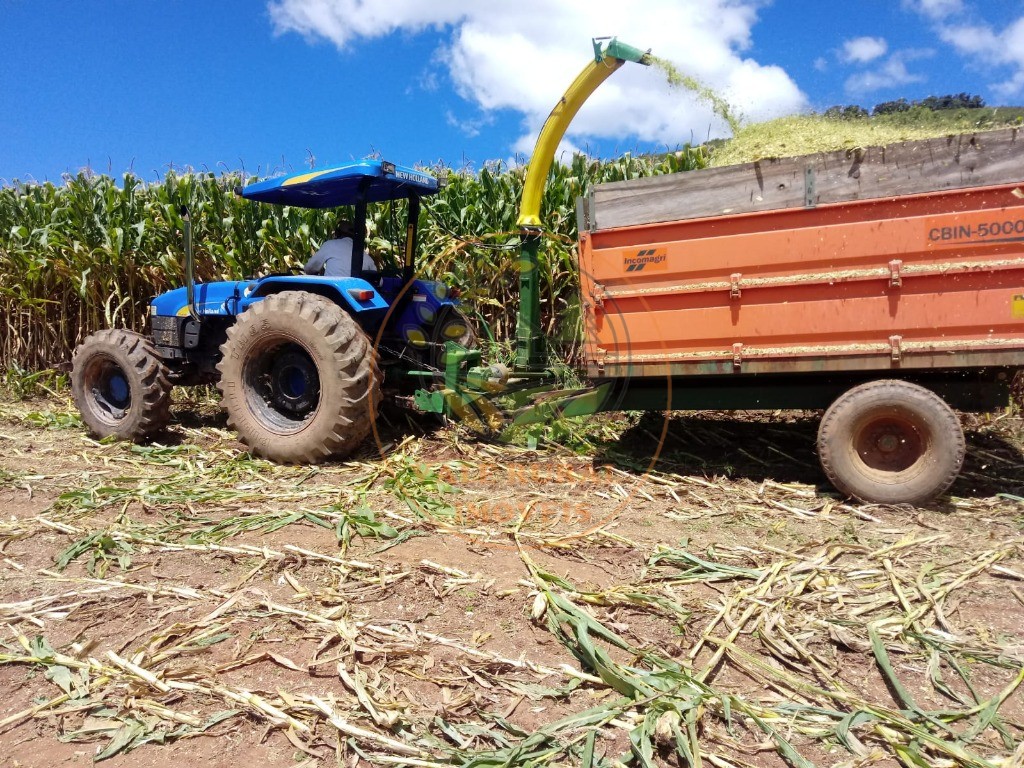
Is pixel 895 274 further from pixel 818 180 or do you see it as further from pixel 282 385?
pixel 282 385

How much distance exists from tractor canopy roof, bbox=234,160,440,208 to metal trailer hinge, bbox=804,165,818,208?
263cm

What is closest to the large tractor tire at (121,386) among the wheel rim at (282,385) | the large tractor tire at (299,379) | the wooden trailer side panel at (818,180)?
the large tractor tire at (299,379)

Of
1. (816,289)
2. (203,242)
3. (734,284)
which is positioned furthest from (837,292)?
(203,242)

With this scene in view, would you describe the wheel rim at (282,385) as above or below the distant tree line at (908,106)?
below

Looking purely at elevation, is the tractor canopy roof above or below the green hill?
below

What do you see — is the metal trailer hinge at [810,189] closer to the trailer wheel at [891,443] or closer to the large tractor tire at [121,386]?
the trailer wheel at [891,443]

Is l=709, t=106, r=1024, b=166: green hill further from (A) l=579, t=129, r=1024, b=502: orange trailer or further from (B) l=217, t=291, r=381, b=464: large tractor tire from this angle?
(B) l=217, t=291, r=381, b=464: large tractor tire

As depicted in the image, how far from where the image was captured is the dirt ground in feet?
6.62

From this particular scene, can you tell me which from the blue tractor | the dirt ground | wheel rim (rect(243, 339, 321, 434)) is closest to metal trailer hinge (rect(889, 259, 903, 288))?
the dirt ground

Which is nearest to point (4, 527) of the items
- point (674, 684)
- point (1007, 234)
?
point (674, 684)

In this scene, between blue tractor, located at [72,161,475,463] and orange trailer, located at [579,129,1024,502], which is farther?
blue tractor, located at [72,161,475,463]

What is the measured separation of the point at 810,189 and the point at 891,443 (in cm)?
152

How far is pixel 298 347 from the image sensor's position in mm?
4980

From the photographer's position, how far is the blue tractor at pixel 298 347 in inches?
182
